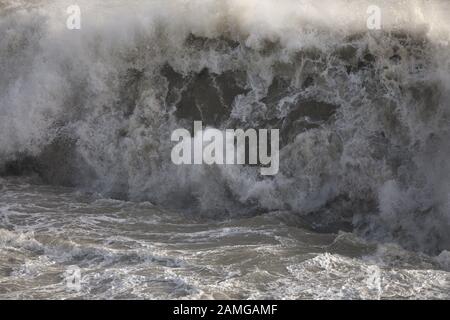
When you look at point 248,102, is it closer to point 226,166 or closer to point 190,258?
point 226,166

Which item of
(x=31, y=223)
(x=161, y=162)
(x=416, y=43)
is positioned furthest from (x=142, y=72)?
(x=416, y=43)

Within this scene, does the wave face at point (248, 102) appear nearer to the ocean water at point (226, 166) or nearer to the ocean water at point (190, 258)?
the ocean water at point (226, 166)

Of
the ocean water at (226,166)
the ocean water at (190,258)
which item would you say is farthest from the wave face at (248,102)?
the ocean water at (190,258)

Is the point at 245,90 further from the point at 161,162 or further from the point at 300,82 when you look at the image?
the point at 161,162
